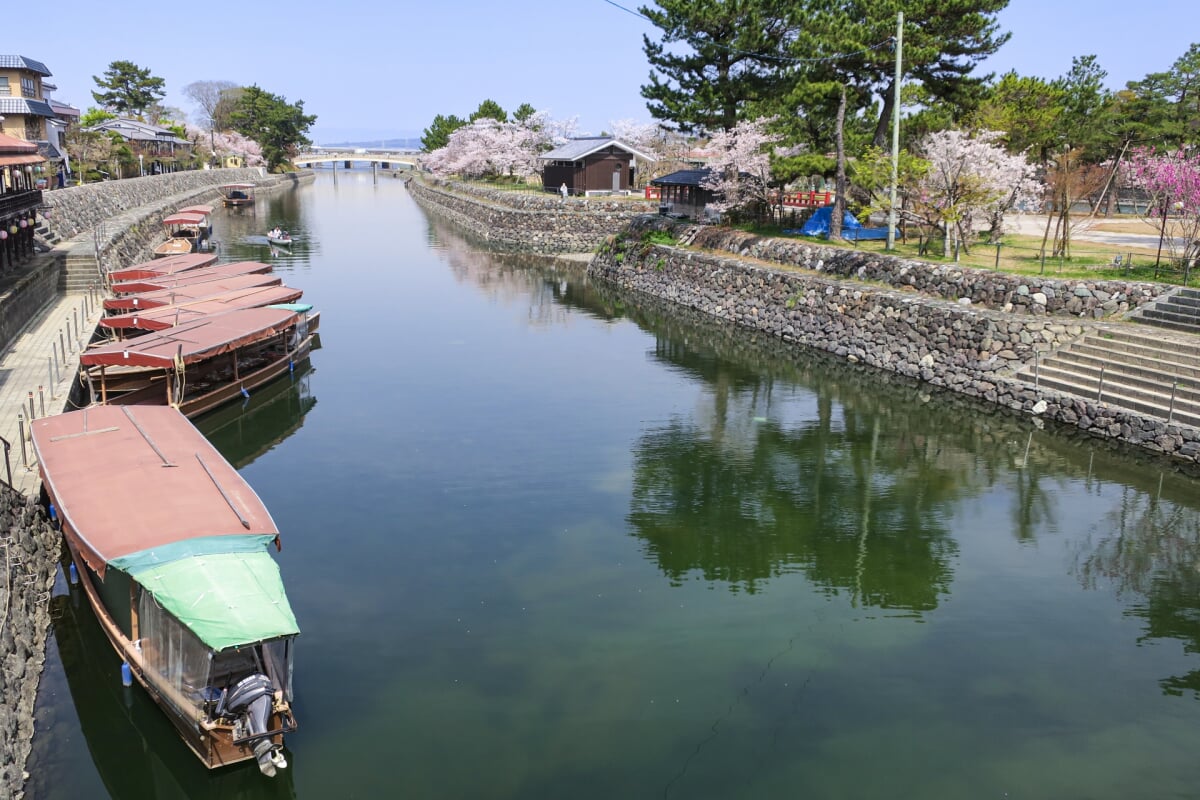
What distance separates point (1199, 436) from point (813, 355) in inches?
579

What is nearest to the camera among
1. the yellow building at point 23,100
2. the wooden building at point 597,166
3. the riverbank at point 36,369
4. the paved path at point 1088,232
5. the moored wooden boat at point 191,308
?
the riverbank at point 36,369

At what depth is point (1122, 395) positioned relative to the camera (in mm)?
24047

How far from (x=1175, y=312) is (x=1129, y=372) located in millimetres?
3070

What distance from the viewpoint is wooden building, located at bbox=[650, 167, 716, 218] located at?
171ft

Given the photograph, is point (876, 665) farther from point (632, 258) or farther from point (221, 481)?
point (632, 258)

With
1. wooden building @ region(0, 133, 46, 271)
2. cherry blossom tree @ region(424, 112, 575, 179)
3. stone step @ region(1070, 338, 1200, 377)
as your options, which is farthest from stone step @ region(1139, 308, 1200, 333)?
cherry blossom tree @ region(424, 112, 575, 179)

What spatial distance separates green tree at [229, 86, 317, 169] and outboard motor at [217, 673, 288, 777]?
135 metres

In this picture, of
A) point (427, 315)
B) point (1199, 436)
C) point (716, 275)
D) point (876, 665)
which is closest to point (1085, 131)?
point (716, 275)

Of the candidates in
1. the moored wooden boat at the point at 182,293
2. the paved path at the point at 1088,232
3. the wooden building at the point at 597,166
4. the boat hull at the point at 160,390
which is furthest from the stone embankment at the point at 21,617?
the wooden building at the point at 597,166

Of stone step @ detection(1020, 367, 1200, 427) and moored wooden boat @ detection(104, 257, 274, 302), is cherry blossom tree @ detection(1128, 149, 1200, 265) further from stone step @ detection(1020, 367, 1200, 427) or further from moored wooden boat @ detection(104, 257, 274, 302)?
moored wooden boat @ detection(104, 257, 274, 302)

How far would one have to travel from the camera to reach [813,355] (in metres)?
34.7

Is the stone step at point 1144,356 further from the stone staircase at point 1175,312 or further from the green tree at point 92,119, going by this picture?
the green tree at point 92,119

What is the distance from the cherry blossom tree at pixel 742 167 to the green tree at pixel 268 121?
102m

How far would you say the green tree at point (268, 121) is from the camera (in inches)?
5118
